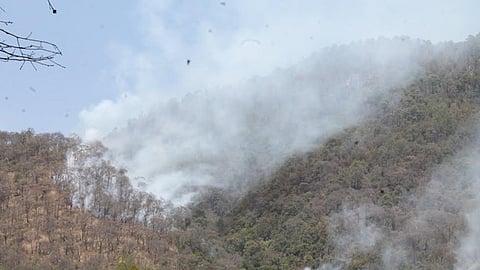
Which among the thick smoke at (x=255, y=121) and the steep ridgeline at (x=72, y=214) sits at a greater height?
the thick smoke at (x=255, y=121)

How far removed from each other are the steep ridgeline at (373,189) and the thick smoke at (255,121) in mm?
6403

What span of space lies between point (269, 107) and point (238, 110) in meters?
6.15

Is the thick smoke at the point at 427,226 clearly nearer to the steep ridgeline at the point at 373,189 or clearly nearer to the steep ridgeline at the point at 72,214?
the steep ridgeline at the point at 373,189

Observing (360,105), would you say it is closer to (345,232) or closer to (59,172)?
(345,232)

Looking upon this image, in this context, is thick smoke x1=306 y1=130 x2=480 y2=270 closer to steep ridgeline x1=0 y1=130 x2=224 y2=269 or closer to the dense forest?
the dense forest

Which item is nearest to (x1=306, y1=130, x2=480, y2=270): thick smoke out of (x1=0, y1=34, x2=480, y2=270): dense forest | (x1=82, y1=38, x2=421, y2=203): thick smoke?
(x1=0, y1=34, x2=480, y2=270): dense forest

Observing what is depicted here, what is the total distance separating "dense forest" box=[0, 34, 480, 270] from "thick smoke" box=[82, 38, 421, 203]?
6.10 metres

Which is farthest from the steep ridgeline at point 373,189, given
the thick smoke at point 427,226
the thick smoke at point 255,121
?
the thick smoke at point 255,121

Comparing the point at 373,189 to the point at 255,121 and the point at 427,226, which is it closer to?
the point at 427,226

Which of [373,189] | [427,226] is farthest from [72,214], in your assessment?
[373,189]

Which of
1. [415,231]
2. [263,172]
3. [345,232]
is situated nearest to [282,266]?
[345,232]

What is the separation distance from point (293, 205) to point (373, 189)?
8.26 metres

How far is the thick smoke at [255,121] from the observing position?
8412cm

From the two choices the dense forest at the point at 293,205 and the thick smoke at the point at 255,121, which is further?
the thick smoke at the point at 255,121
